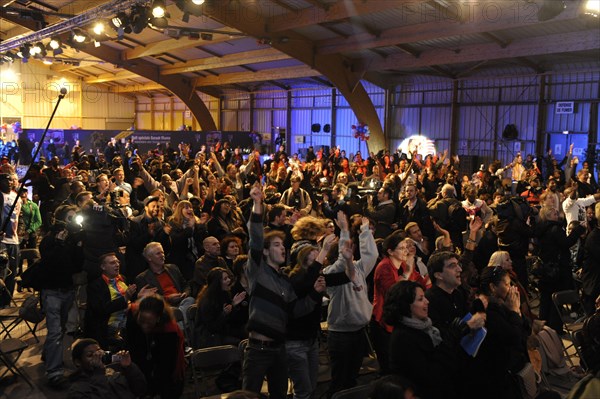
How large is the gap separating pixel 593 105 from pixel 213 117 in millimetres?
18248

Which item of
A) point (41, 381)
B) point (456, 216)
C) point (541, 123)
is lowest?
point (41, 381)

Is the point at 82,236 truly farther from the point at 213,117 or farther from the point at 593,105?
the point at 213,117

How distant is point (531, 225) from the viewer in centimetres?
665

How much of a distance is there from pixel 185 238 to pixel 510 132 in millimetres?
13010

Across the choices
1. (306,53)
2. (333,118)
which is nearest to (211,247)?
(306,53)

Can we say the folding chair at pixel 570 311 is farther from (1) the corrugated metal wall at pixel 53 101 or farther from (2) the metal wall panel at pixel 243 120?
(1) the corrugated metal wall at pixel 53 101

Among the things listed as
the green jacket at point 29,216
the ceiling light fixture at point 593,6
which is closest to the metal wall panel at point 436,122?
the ceiling light fixture at point 593,6

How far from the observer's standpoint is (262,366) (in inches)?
144

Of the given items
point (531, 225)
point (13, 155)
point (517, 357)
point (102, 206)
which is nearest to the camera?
point (517, 357)

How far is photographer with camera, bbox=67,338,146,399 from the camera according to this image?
333 centimetres

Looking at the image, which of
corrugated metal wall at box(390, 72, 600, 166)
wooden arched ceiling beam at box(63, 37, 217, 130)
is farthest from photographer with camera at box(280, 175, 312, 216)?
wooden arched ceiling beam at box(63, 37, 217, 130)

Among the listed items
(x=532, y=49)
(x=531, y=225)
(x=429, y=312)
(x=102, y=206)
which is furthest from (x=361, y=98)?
(x=429, y=312)

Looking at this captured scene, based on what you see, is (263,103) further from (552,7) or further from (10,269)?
(10,269)

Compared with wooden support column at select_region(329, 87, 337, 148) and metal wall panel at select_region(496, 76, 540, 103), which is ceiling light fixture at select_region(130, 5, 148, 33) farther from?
wooden support column at select_region(329, 87, 337, 148)
